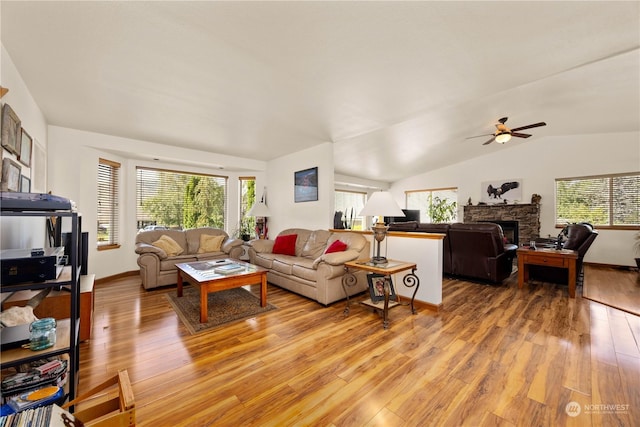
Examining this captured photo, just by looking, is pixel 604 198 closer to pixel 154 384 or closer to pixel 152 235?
pixel 154 384

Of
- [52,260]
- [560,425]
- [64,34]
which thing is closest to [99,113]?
[64,34]

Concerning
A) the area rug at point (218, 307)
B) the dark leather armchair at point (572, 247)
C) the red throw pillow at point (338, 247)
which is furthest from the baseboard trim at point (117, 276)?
the dark leather armchair at point (572, 247)

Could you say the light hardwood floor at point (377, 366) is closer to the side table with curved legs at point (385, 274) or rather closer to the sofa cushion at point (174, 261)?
the side table with curved legs at point (385, 274)

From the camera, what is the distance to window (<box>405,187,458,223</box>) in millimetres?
7938

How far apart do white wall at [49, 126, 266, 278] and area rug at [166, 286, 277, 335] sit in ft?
5.71

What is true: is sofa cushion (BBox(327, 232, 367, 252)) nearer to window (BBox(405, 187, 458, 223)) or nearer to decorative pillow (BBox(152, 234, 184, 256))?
decorative pillow (BBox(152, 234, 184, 256))

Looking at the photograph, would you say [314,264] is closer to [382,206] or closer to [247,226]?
Result: [382,206]

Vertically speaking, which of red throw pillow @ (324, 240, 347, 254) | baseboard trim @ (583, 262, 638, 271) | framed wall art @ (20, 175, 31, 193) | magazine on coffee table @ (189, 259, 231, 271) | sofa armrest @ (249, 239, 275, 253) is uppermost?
framed wall art @ (20, 175, 31, 193)

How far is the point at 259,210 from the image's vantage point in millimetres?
5707

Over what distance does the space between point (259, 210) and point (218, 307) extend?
9.03ft

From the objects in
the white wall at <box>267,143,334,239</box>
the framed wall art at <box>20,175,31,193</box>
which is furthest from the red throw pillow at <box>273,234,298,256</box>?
the framed wall art at <box>20,175,31,193</box>

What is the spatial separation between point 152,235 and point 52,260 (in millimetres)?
3527

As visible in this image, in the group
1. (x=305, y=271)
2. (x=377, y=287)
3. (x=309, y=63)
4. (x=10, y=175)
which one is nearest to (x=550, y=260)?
(x=377, y=287)

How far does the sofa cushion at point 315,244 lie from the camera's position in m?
4.27
